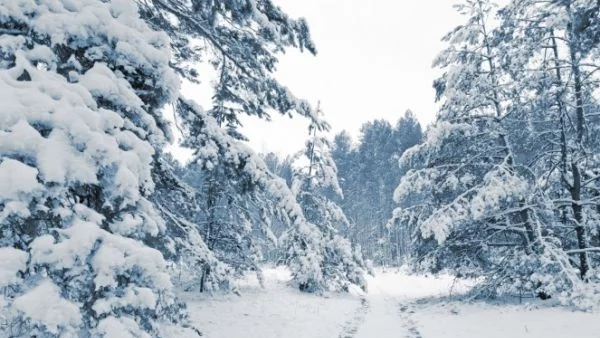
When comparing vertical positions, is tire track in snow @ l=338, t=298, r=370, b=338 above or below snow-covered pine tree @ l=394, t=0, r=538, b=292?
below

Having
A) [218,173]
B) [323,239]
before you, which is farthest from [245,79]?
[323,239]

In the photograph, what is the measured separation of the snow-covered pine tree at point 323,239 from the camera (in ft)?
56.2

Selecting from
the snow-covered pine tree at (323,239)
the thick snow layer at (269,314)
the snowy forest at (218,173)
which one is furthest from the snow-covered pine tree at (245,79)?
the snow-covered pine tree at (323,239)

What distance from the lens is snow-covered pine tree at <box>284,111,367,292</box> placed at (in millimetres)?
17141

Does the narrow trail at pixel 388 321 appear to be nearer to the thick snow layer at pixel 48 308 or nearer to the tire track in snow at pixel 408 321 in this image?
the tire track in snow at pixel 408 321

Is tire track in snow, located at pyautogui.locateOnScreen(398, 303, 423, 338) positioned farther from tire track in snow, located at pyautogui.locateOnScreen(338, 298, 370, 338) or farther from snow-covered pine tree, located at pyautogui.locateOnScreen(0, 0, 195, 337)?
snow-covered pine tree, located at pyautogui.locateOnScreen(0, 0, 195, 337)

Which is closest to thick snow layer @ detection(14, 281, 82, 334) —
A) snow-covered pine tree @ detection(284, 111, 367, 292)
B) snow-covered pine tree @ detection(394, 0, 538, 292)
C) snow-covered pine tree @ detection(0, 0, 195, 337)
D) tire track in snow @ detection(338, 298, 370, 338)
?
snow-covered pine tree @ detection(0, 0, 195, 337)

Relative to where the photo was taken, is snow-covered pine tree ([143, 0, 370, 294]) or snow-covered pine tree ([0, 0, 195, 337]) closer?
snow-covered pine tree ([0, 0, 195, 337])

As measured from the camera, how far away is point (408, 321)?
34.7 feet

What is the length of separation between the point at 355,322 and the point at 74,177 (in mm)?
9597

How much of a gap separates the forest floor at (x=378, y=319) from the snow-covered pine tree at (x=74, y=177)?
18.9ft

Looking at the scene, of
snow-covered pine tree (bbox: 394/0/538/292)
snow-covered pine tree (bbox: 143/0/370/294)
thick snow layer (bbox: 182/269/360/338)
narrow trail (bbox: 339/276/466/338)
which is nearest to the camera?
snow-covered pine tree (bbox: 143/0/370/294)

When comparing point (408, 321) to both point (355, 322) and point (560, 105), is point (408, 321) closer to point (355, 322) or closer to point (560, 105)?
point (355, 322)

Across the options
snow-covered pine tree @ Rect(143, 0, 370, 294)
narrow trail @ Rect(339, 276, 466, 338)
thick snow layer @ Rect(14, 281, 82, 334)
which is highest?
snow-covered pine tree @ Rect(143, 0, 370, 294)
